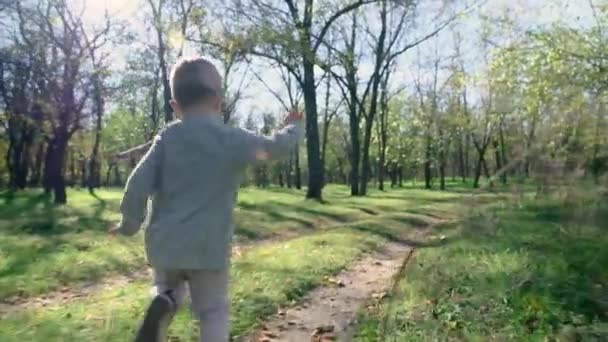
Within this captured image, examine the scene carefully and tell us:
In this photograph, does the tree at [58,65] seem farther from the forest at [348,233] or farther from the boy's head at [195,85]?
the boy's head at [195,85]

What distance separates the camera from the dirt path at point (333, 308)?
17.8ft

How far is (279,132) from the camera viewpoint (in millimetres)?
3600

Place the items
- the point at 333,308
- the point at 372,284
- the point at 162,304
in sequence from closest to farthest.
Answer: the point at 162,304, the point at 333,308, the point at 372,284

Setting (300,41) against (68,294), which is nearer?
(68,294)

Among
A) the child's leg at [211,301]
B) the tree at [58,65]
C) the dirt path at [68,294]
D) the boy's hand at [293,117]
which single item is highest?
the tree at [58,65]

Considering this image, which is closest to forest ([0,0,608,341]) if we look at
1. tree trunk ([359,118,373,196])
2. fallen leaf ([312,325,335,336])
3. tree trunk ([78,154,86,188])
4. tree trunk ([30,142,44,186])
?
fallen leaf ([312,325,335,336])

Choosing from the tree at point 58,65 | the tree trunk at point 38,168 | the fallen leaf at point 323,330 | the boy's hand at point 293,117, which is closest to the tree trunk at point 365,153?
the tree at point 58,65

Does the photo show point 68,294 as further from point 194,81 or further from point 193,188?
point 194,81

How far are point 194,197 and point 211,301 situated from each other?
2.05ft

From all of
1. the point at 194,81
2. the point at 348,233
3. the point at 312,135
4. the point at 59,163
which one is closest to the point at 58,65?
the point at 59,163

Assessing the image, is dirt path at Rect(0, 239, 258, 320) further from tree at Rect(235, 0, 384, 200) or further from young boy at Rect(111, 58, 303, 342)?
tree at Rect(235, 0, 384, 200)

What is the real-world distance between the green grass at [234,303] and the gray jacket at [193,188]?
1852 mm

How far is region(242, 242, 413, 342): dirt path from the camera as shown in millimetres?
5414

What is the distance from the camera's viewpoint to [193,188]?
3.45 metres
